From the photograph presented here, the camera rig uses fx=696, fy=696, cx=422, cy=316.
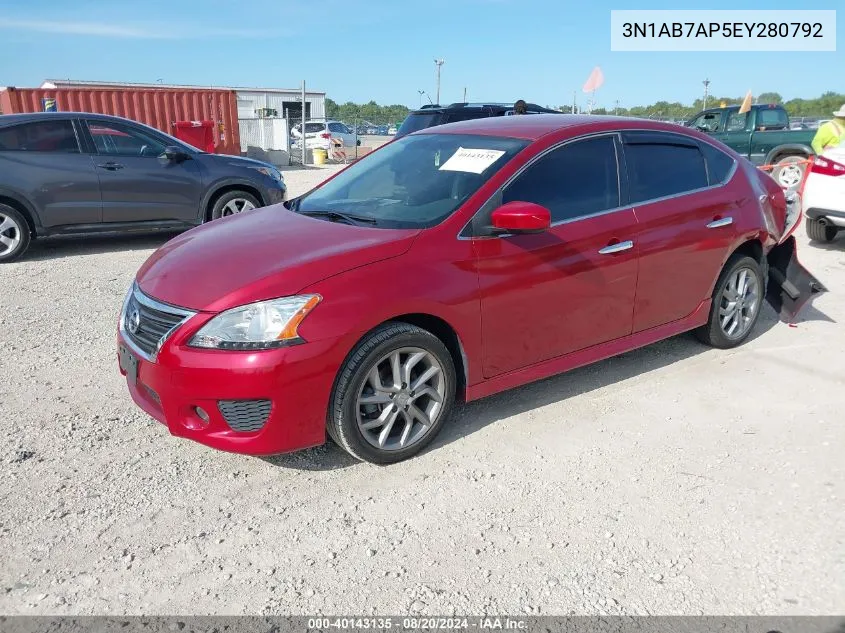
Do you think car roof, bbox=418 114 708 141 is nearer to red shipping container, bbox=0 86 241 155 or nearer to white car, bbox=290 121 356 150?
red shipping container, bbox=0 86 241 155

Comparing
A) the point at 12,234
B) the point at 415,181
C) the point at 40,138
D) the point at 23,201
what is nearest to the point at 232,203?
the point at 40,138

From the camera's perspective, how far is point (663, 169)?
451 centimetres

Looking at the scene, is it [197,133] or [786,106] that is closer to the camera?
[197,133]

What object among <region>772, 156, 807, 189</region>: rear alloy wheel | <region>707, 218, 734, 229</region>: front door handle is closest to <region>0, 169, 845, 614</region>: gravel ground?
<region>707, 218, 734, 229</region>: front door handle

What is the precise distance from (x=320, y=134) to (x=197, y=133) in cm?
914

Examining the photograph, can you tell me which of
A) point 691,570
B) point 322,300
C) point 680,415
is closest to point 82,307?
point 322,300

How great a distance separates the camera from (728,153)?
5.04 meters

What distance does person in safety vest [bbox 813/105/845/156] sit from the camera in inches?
351

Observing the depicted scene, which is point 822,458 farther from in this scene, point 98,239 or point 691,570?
point 98,239

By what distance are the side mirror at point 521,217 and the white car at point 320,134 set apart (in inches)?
922

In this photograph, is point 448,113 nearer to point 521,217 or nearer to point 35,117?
point 35,117

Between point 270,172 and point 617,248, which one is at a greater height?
point 270,172

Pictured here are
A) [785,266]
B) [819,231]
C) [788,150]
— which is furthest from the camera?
[788,150]

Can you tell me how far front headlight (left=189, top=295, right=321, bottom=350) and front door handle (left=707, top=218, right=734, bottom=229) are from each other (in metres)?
2.92
